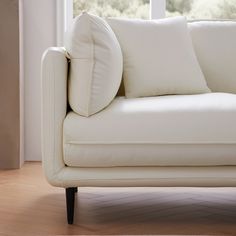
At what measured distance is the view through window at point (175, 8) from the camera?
3689 millimetres

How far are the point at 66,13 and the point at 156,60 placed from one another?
145 centimetres

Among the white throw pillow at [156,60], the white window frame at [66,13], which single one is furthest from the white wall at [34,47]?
the white throw pillow at [156,60]

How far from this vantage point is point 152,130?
2.03 m

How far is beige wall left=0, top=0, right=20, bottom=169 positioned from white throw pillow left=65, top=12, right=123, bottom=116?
4.16ft

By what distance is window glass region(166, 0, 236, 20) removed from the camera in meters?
3.69

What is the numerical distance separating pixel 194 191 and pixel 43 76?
1068 millimetres

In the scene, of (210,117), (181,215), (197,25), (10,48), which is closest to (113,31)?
(197,25)

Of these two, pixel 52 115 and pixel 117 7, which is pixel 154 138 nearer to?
pixel 52 115

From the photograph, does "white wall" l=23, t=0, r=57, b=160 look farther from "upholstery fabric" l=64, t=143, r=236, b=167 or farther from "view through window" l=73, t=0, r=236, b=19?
"upholstery fabric" l=64, t=143, r=236, b=167

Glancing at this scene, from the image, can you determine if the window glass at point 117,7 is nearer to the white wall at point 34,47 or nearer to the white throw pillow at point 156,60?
the white wall at point 34,47

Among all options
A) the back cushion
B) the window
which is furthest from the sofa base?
the window

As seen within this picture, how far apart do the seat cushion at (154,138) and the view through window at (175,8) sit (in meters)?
1.78

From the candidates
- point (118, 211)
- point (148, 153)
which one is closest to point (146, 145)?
point (148, 153)

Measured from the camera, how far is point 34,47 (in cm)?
359
